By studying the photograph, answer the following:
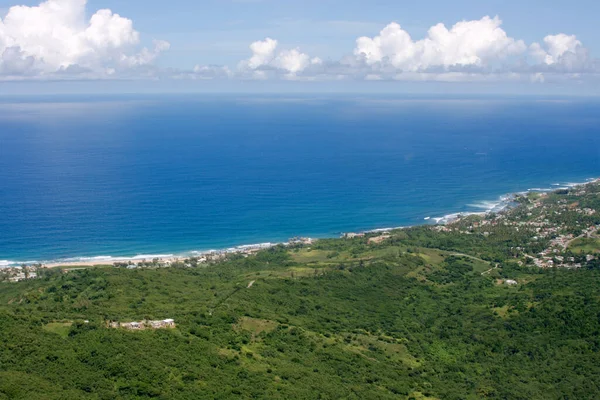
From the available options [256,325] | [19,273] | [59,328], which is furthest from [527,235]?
[19,273]

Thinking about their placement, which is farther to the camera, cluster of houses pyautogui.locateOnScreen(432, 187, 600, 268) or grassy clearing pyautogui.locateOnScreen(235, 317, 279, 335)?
cluster of houses pyautogui.locateOnScreen(432, 187, 600, 268)

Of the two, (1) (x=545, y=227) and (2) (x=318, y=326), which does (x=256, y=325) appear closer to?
(2) (x=318, y=326)

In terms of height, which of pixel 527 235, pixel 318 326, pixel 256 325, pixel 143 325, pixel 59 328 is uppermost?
pixel 59 328

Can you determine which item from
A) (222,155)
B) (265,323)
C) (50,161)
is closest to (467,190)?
(222,155)

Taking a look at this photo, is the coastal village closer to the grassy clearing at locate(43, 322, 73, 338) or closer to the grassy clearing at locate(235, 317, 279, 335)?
the grassy clearing at locate(235, 317, 279, 335)

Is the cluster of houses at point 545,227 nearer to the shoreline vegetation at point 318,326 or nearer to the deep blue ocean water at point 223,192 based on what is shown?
the shoreline vegetation at point 318,326

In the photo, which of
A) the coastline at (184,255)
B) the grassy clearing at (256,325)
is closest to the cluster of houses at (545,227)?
the coastline at (184,255)

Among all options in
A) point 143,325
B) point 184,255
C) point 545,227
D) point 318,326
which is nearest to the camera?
point 143,325

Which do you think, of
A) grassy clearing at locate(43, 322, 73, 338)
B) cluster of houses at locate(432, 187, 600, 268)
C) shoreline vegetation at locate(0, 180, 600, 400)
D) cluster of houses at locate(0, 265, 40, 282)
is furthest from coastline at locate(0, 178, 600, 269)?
grassy clearing at locate(43, 322, 73, 338)

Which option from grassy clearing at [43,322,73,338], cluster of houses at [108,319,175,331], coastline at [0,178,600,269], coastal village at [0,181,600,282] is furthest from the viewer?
coastline at [0,178,600,269]

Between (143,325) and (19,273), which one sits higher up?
(143,325)
